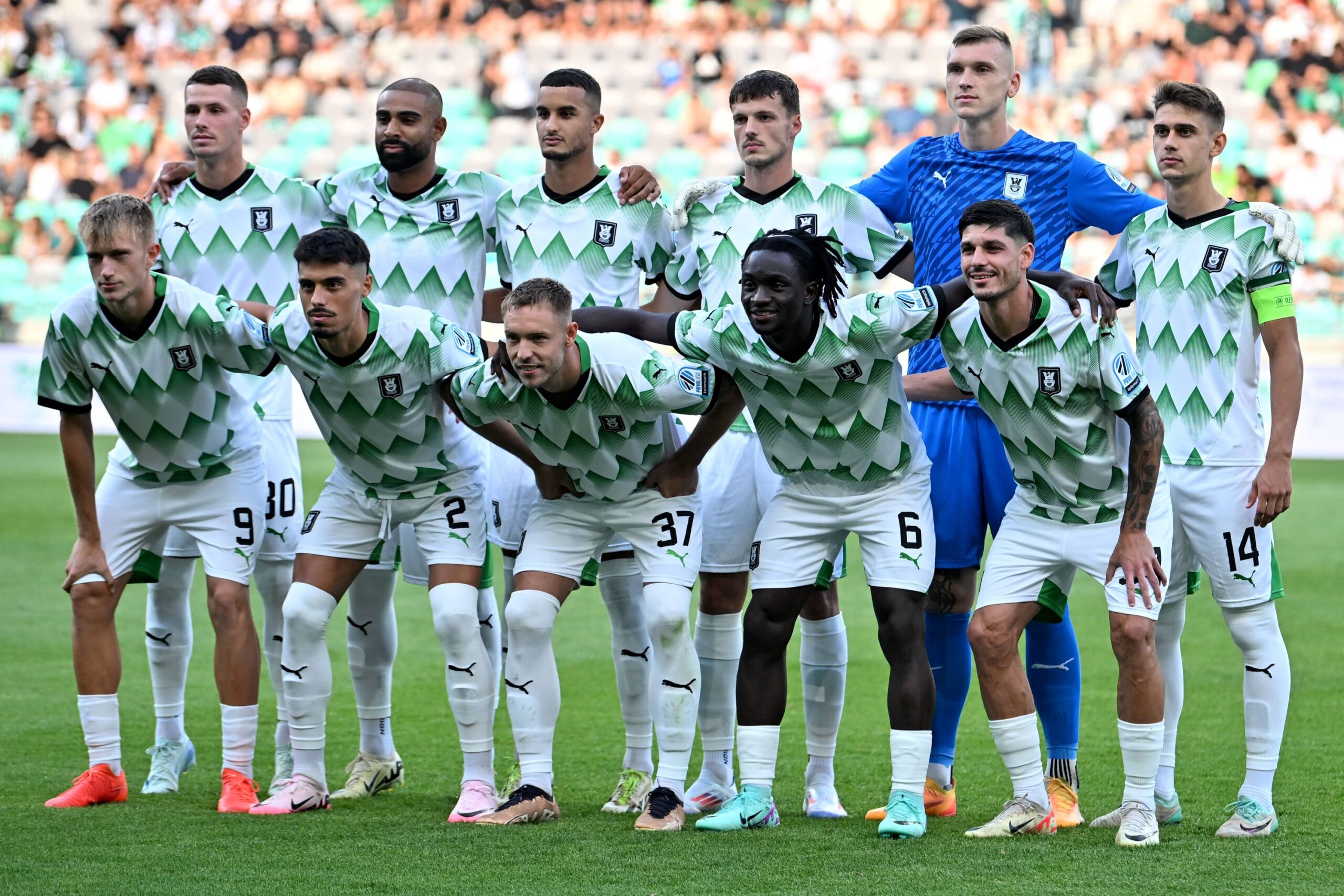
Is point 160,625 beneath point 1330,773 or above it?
above

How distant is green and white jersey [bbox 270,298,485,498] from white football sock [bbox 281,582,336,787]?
434 mm

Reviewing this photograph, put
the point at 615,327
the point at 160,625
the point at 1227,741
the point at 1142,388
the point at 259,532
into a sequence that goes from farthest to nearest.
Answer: the point at 1227,741
the point at 160,625
the point at 259,532
the point at 615,327
the point at 1142,388

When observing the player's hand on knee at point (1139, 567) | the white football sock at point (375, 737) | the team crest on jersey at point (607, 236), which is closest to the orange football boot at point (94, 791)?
the white football sock at point (375, 737)

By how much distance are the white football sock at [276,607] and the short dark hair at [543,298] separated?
160cm

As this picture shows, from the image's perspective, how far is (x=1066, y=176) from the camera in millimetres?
5492

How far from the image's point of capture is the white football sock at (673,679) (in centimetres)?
523

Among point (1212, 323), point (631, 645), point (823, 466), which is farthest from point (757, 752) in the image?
point (1212, 323)

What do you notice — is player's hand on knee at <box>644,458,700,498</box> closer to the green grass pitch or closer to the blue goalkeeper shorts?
the blue goalkeeper shorts

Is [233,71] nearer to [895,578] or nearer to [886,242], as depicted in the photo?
[886,242]

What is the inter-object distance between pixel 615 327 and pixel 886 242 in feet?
3.38

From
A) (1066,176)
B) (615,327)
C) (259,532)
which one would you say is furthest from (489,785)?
(1066,176)

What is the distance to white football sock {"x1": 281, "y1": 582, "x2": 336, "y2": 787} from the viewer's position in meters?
5.41

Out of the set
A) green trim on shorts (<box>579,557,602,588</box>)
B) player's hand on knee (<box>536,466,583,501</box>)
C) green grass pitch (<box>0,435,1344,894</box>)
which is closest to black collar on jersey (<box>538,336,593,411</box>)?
player's hand on knee (<box>536,466,583,501</box>)

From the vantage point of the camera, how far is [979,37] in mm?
5500
